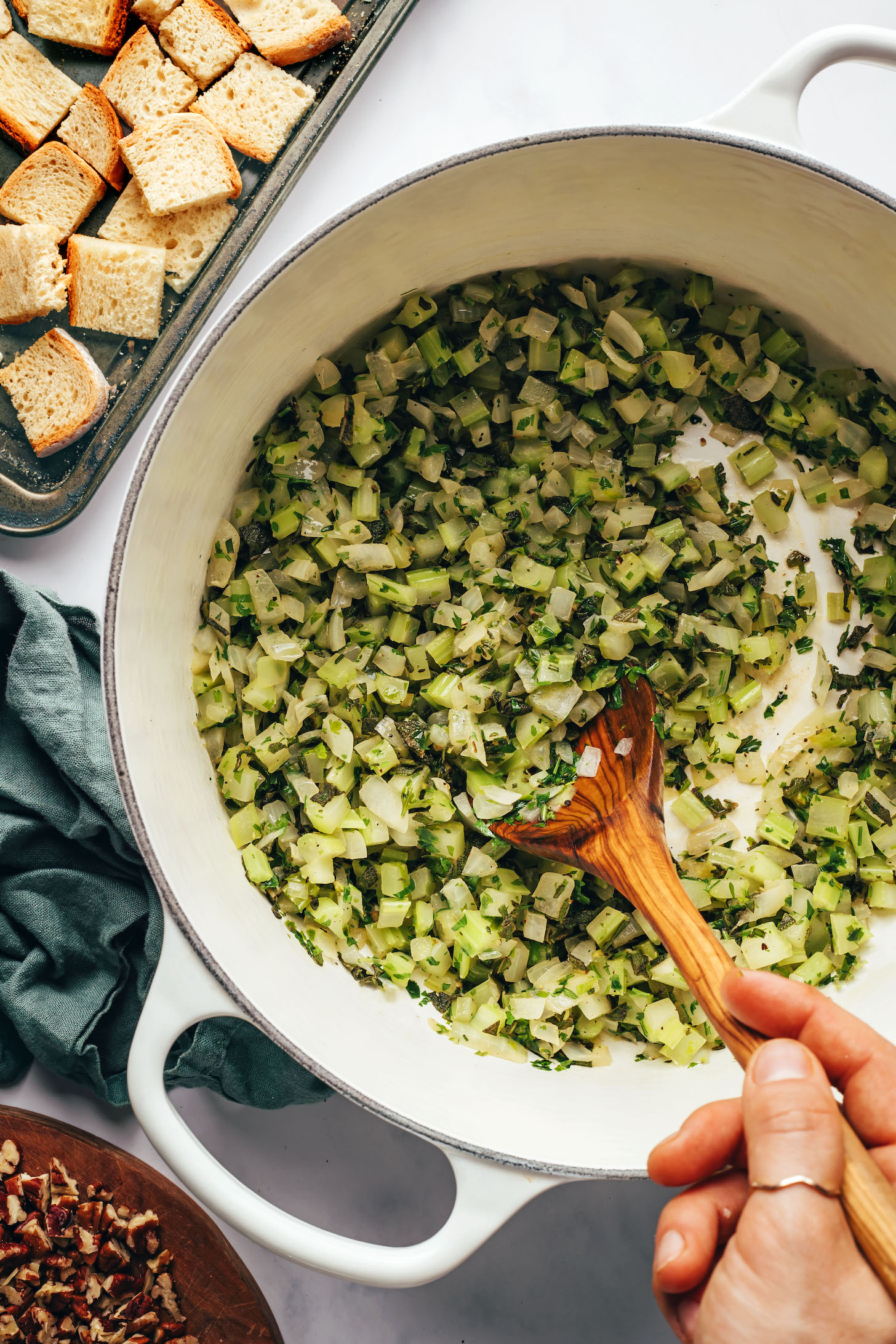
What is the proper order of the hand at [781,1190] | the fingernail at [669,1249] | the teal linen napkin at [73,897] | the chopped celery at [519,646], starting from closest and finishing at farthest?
the hand at [781,1190], the fingernail at [669,1249], the chopped celery at [519,646], the teal linen napkin at [73,897]

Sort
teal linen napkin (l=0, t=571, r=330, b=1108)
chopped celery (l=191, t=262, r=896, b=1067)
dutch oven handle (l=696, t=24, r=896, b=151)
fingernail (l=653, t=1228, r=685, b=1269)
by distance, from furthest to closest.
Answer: teal linen napkin (l=0, t=571, r=330, b=1108)
chopped celery (l=191, t=262, r=896, b=1067)
dutch oven handle (l=696, t=24, r=896, b=151)
fingernail (l=653, t=1228, r=685, b=1269)

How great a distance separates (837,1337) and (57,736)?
122 centimetres

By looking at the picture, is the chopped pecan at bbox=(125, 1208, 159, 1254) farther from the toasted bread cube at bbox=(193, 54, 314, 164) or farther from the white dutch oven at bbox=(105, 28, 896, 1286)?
the toasted bread cube at bbox=(193, 54, 314, 164)

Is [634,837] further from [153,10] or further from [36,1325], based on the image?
[153,10]

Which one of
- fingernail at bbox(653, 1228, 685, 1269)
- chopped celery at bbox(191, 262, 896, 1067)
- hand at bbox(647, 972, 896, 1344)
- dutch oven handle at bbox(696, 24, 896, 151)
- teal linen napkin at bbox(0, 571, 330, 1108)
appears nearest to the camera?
hand at bbox(647, 972, 896, 1344)

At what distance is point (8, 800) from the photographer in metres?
1.47

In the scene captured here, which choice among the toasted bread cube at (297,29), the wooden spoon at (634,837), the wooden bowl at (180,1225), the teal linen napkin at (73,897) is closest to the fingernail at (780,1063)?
the wooden spoon at (634,837)

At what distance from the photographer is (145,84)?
59.5 inches

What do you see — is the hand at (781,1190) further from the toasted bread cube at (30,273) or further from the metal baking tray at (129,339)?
the toasted bread cube at (30,273)

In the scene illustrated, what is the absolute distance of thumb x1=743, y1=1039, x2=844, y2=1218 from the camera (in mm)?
767

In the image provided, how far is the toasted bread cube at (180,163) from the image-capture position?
146 centimetres

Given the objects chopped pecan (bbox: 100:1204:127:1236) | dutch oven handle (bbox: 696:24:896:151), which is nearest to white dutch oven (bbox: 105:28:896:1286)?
dutch oven handle (bbox: 696:24:896:151)

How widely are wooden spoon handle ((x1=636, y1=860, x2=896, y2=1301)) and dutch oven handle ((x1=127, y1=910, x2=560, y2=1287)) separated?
0.28m

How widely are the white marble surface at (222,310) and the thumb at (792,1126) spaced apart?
2.92 feet
